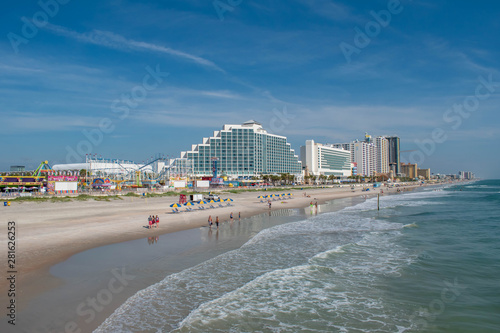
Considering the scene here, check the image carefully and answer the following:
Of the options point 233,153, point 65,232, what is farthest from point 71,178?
point 233,153

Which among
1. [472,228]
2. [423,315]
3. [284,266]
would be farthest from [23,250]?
[472,228]

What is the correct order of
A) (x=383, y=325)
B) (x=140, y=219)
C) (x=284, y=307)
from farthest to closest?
(x=140, y=219) → (x=284, y=307) → (x=383, y=325)

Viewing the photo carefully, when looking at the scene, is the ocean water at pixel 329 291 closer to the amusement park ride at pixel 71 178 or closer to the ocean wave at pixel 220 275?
the ocean wave at pixel 220 275

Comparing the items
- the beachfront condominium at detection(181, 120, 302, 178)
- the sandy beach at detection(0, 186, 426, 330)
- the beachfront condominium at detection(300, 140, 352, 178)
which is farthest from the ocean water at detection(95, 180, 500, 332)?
the beachfront condominium at detection(300, 140, 352, 178)

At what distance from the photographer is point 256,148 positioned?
13262 centimetres

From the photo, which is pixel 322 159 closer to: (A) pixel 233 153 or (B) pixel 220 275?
(A) pixel 233 153

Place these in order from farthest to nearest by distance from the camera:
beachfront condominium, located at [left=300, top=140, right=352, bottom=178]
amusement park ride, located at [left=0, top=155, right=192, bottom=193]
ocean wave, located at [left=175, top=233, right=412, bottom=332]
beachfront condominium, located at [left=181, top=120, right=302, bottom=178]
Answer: beachfront condominium, located at [left=300, top=140, right=352, bottom=178]
beachfront condominium, located at [left=181, top=120, right=302, bottom=178]
amusement park ride, located at [left=0, top=155, right=192, bottom=193]
ocean wave, located at [left=175, top=233, right=412, bottom=332]

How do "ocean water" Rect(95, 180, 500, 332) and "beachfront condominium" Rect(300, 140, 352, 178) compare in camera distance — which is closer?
"ocean water" Rect(95, 180, 500, 332)

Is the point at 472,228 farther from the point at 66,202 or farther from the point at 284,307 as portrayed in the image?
the point at 66,202

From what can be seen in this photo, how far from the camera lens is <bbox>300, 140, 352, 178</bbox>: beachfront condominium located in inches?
6816

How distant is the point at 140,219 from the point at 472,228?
1081 inches

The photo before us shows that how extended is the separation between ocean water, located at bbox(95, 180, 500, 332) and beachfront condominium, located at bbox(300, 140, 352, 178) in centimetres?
15432

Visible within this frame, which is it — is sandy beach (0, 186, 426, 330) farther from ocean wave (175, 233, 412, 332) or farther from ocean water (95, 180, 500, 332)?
ocean wave (175, 233, 412, 332)

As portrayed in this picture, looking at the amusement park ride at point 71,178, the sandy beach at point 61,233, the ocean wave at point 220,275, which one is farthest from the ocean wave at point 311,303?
the amusement park ride at point 71,178
